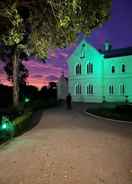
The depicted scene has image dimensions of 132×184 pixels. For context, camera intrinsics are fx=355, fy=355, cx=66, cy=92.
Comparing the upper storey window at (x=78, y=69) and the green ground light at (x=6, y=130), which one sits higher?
the upper storey window at (x=78, y=69)

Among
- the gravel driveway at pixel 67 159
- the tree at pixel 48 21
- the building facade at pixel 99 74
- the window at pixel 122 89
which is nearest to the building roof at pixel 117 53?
the building facade at pixel 99 74

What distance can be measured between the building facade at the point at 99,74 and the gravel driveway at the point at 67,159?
34916 mm

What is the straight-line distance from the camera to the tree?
33.5ft

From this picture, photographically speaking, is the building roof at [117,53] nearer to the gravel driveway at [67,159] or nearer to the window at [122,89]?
the window at [122,89]

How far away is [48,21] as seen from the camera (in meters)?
12.2

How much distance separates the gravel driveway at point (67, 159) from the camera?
351 inches

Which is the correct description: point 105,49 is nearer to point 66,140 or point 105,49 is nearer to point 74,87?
point 74,87

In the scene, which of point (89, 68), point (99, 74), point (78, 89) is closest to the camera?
point (99, 74)

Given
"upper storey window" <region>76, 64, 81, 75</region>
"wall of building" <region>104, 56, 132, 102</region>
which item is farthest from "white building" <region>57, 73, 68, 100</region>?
"wall of building" <region>104, 56, 132, 102</region>

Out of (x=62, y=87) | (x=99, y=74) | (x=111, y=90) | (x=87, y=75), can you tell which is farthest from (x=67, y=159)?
(x=62, y=87)

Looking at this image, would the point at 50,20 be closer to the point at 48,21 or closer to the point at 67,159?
the point at 48,21

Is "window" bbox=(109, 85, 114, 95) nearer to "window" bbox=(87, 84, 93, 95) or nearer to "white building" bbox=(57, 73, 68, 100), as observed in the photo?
"window" bbox=(87, 84, 93, 95)

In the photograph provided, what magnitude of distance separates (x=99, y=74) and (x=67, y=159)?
143 feet

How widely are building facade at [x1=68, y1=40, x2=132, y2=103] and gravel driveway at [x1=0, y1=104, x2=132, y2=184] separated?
115 ft
